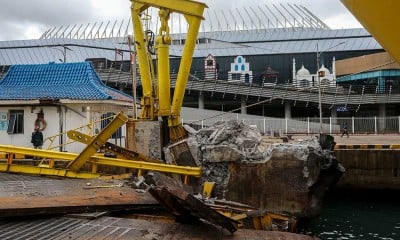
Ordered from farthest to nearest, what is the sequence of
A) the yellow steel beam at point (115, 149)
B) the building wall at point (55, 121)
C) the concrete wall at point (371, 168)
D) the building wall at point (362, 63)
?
the building wall at point (362, 63) < the concrete wall at point (371, 168) < the building wall at point (55, 121) < the yellow steel beam at point (115, 149)

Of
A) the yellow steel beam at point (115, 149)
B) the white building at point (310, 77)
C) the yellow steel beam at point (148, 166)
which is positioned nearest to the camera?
the yellow steel beam at point (148, 166)

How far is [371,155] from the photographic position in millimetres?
19891

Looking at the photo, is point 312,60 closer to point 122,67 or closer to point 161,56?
point 122,67

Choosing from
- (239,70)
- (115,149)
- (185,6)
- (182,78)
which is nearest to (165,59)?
(182,78)

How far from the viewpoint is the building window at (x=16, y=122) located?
1780 cm

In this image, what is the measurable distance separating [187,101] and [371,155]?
121ft

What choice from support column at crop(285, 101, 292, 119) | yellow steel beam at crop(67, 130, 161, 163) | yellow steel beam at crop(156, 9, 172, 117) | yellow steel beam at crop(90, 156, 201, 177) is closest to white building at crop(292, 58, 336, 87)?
support column at crop(285, 101, 292, 119)

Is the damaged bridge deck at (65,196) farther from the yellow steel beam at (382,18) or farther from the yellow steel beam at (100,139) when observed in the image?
the yellow steel beam at (382,18)

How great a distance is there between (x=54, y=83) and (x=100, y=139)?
10.0 meters

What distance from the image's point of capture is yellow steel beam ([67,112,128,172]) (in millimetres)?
10336

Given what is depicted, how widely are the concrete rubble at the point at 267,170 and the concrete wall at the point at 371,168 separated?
8177 millimetres

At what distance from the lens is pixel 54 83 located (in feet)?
63.7

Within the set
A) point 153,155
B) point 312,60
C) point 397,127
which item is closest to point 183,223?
point 153,155

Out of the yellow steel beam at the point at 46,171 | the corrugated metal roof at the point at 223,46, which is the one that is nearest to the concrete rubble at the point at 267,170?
the yellow steel beam at the point at 46,171
